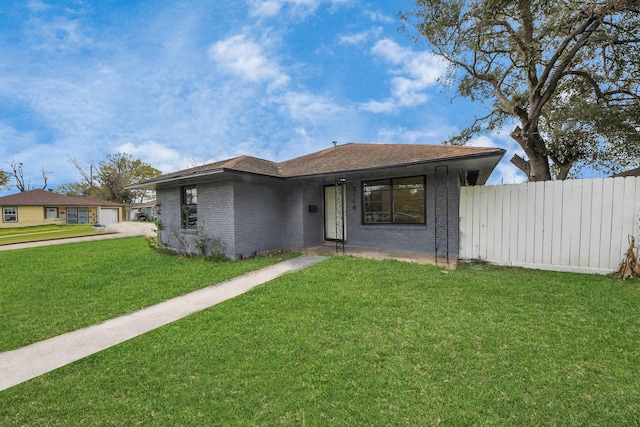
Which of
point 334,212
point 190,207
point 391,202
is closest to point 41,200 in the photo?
point 190,207

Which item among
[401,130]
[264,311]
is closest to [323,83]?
[401,130]

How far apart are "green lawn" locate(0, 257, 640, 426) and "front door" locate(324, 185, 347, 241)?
534 cm

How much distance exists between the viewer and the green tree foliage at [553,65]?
31.2 ft

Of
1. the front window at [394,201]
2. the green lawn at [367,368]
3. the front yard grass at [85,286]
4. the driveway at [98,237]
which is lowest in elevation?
the driveway at [98,237]

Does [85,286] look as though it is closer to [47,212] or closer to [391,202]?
[391,202]

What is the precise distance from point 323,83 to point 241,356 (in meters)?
14.8

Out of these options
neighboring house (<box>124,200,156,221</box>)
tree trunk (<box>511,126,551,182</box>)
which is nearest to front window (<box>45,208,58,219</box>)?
neighboring house (<box>124,200,156,221</box>)

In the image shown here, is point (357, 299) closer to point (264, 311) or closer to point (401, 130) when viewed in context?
point (264, 311)

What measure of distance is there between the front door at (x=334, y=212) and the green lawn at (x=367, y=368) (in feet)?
17.5

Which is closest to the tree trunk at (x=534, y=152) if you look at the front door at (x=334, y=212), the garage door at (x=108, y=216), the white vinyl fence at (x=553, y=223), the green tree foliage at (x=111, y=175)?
the white vinyl fence at (x=553, y=223)

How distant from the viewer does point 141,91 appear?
50.8 feet

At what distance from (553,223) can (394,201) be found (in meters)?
3.88

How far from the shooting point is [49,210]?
99.9 feet

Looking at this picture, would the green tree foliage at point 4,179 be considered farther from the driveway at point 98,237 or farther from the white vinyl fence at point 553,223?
the white vinyl fence at point 553,223
